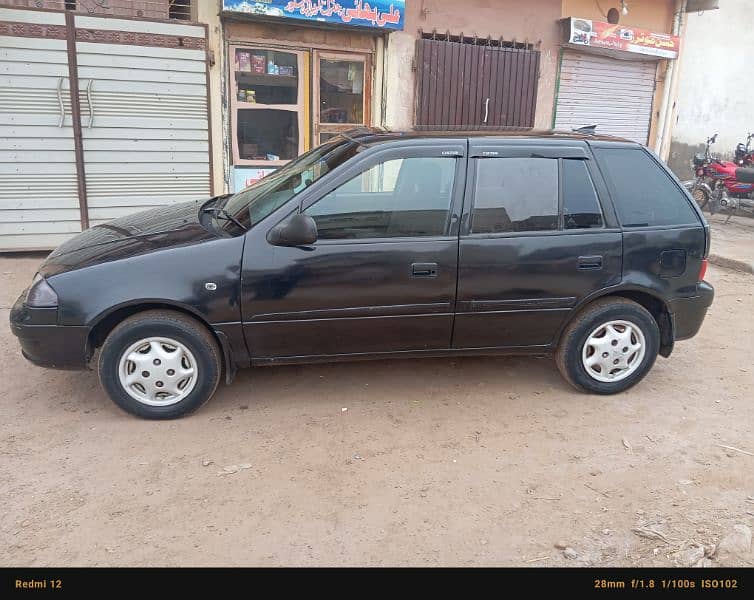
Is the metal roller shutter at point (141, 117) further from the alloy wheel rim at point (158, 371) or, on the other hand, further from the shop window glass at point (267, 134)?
the alloy wheel rim at point (158, 371)

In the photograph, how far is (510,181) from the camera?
382 centimetres

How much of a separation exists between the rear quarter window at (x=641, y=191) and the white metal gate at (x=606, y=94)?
20.3ft

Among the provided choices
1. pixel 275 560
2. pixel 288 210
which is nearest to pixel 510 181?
pixel 288 210

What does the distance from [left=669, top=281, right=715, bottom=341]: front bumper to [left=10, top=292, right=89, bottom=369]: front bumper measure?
366 cm

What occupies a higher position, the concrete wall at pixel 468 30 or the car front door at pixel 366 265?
the concrete wall at pixel 468 30

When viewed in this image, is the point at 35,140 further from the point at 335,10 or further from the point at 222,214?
the point at 222,214

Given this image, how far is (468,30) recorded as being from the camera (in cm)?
875

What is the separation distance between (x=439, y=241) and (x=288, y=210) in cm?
91

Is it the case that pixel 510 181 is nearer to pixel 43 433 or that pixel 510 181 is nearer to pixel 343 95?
pixel 43 433

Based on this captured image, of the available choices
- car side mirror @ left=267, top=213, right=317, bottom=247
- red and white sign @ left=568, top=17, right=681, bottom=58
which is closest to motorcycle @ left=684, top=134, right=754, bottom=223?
red and white sign @ left=568, top=17, right=681, bottom=58

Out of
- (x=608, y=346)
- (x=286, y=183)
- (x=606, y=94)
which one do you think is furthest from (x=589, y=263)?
(x=606, y=94)

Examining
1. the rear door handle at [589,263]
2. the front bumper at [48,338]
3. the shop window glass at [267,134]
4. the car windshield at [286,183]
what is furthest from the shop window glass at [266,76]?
the rear door handle at [589,263]

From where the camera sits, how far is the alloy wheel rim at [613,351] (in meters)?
4.03

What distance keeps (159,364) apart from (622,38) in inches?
359
